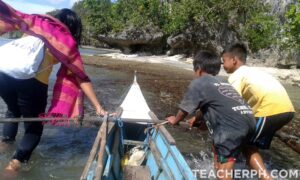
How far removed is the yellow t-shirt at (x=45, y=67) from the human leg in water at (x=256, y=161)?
253 cm

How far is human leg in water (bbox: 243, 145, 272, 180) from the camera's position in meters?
4.40

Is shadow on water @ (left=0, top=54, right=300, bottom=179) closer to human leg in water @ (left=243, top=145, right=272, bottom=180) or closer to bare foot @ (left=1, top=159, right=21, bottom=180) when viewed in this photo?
bare foot @ (left=1, top=159, right=21, bottom=180)

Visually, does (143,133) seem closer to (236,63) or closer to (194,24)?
(236,63)

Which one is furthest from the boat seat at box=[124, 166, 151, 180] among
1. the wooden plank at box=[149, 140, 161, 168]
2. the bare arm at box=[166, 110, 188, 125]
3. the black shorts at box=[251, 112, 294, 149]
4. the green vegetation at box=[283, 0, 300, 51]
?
the green vegetation at box=[283, 0, 300, 51]

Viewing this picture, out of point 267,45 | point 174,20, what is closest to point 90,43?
point 174,20

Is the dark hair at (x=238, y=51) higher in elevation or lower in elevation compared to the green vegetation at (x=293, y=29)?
higher

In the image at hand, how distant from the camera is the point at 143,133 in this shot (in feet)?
20.3

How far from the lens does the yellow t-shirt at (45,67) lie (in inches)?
156

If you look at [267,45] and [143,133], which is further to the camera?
[267,45]

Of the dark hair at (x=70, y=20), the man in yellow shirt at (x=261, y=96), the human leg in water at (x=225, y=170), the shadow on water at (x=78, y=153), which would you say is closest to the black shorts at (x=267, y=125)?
the man in yellow shirt at (x=261, y=96)

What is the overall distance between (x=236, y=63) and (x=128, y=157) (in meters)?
2.19

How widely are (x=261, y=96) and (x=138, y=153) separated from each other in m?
2.02

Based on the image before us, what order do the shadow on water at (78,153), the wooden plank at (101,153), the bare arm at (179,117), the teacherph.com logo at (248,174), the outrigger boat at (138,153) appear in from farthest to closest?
the shadow on water at (78,153)
the teacherph.com logo at (248,174)
the bare arm at (179,117)
the outrigger boat at (138,153)
the wooden plank at (101,153)

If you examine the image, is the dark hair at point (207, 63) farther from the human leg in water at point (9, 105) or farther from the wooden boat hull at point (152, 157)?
the human leg in water at point (9, 105)
